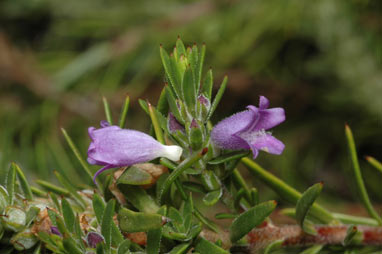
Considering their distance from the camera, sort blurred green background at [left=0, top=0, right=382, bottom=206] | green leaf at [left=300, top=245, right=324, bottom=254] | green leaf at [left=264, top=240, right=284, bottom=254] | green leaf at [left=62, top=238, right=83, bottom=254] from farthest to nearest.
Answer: blurred green background at [left=0, top=0, right=382, bottom=206]
green leaf at [left=300, top=245, right=324, bottom=254]
green leaf at [left=264, top=240, right=284, bottom=254]
green leaf at [left=62, top=238, right=83, bottom=254]

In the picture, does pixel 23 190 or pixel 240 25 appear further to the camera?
pixel 240 25

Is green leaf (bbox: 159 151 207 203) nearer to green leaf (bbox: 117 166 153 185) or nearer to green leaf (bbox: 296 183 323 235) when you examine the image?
green leaf (bbox: 117 166 153 185)

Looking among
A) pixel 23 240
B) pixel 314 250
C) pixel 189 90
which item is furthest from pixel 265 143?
pixel 23 240

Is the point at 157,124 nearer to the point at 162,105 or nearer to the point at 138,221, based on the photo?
the point at 162,105

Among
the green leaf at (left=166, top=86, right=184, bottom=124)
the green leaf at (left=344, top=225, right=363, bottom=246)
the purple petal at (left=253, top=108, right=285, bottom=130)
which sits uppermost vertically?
the green leaf at (left=166, top=86, right=184, bottom=124)

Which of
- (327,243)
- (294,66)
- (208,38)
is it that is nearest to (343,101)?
(294,66)

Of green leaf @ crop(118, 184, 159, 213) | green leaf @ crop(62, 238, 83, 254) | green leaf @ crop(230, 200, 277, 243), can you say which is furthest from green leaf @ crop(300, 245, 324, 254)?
green leaf @ crop(62, 238, 83, 254)

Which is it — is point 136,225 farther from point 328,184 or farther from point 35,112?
point 328,184
